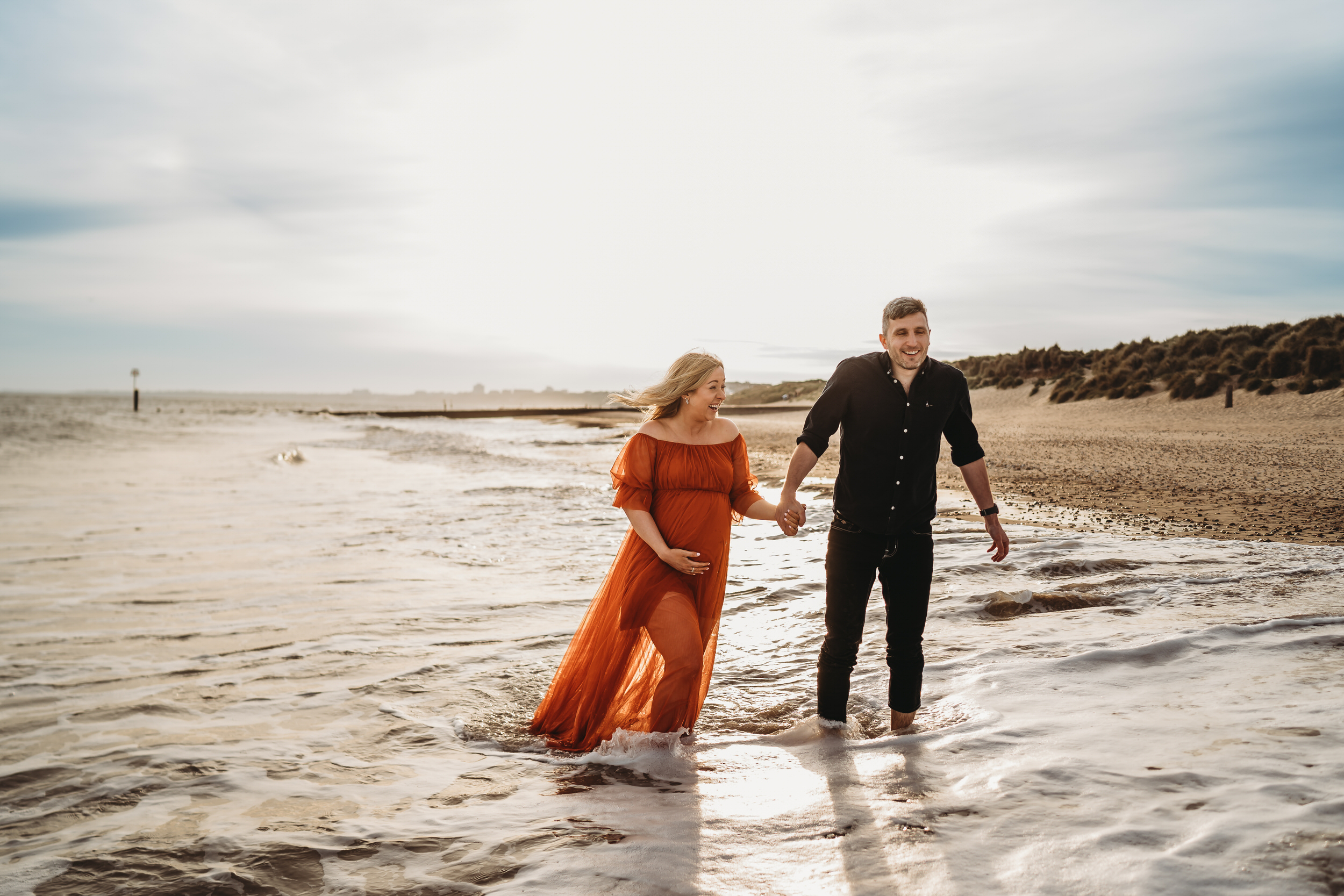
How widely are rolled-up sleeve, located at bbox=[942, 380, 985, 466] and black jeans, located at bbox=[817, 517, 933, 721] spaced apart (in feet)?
1.61

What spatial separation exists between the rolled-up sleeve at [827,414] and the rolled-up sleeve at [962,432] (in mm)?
537

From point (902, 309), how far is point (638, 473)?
149 cm

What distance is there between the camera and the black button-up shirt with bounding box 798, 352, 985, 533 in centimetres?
377

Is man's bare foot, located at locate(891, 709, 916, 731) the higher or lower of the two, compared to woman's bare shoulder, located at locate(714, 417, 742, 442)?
lower

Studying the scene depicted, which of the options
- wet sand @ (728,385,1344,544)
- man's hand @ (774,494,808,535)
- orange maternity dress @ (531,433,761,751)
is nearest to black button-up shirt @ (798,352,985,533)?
man's hand @ (774,494,808,535)

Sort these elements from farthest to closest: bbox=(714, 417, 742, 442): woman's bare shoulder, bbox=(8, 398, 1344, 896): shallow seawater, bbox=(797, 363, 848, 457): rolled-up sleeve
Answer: bbox=(714, 417, 742, 442): woman's bare shoulder
bbox=(797, 363, 848, 457): rolled-up sleeve
bbox=(8, 398, 1344, 896): shallow seawater

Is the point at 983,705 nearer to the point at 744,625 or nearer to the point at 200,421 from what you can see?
the point at 744,625

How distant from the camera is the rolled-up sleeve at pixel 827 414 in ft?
12.6

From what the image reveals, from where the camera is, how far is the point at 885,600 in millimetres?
3938

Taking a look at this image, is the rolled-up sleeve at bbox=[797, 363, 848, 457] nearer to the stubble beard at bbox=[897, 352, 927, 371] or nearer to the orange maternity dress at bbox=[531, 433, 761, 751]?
the stubble beard at bbox=[897, 352, 927, 371]

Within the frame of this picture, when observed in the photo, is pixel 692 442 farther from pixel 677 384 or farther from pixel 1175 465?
pixel 1175 465

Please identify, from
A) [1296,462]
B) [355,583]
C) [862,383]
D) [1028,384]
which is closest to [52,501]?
[355,583]

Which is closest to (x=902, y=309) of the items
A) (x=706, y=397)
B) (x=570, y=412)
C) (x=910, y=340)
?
(x=910, y=340)

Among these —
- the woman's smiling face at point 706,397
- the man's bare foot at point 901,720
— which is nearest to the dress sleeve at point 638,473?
the woman's smiling face at point 706,397
